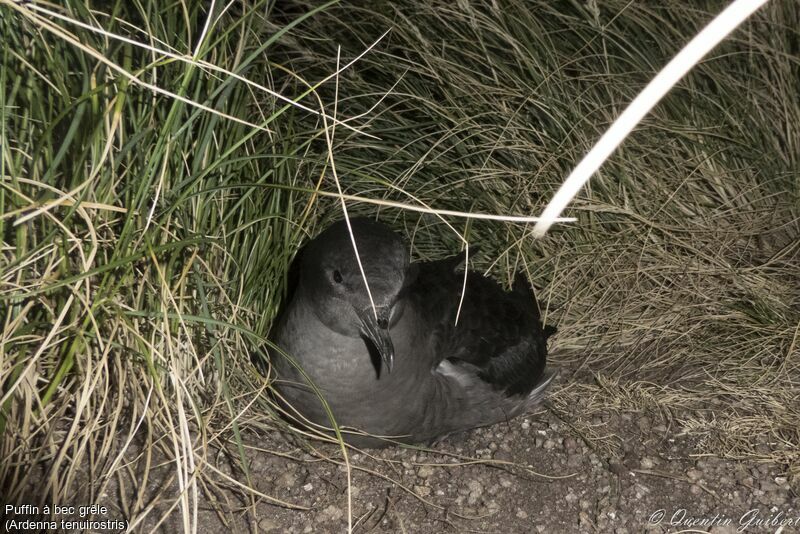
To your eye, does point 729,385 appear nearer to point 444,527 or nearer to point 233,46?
point 444,527

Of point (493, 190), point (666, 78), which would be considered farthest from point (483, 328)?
point (666, 78)

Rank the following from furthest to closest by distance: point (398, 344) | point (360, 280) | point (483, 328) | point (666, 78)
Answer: point (483, 328), point (398, 344), point (360, 280), point (666, 78)

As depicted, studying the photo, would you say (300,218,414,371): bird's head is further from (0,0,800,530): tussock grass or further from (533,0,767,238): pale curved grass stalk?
(533,0,767,238): pale curved grass stalk

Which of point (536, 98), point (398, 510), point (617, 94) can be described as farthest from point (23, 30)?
point (617, 94)

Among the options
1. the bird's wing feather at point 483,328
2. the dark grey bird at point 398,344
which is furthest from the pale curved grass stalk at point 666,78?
the bird's wing feather at point 483,328

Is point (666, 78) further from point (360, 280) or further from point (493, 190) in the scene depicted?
point (493, 190)

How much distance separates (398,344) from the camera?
3.21 metres

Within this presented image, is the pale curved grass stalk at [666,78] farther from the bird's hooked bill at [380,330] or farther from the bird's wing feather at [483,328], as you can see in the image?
the bird's wing feather at [483,328]

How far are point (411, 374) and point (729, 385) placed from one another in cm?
145

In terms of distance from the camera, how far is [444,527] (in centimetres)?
300

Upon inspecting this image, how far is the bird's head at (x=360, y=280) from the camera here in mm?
2936

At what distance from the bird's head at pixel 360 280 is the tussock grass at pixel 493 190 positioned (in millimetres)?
205

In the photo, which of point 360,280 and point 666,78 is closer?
point 666,78

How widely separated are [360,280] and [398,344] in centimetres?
38
